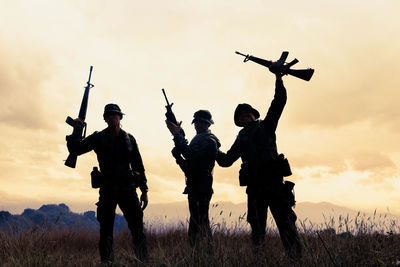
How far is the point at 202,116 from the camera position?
19.9ft

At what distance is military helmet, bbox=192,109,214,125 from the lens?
6.05 metres

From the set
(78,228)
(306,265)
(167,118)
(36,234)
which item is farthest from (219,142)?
(78,228)

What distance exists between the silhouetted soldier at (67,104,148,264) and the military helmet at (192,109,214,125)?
3.65ft

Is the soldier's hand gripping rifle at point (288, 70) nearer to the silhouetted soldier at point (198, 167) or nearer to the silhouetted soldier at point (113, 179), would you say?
the silhouetted soldier at point (198, 167)

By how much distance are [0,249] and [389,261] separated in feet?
18.4

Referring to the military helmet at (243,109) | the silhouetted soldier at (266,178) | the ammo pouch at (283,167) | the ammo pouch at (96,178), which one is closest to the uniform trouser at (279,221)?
the silhouetted soldier at (266,178)

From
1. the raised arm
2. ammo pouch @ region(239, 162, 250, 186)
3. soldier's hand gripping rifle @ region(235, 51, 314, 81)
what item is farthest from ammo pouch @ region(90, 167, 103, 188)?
soldier's hand gripping rifle @ region(235, 51, 314, 81)

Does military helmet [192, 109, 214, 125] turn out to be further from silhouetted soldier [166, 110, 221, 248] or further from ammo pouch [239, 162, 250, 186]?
ammo pouch [239, 162, 250, 186]

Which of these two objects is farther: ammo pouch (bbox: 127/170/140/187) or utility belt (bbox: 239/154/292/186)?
Result: ammo pouch (bbox: 127/170/140/187)

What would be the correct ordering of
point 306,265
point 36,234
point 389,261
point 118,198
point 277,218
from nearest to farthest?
point 306,265 < point 389,261 < point 277,218 < point 118,198 < point 36,234

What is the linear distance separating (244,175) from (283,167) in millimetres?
550

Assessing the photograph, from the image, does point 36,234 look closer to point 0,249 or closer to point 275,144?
point 0,249

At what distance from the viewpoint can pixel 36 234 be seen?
234 inches

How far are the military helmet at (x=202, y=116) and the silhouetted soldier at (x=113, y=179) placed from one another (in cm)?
111
